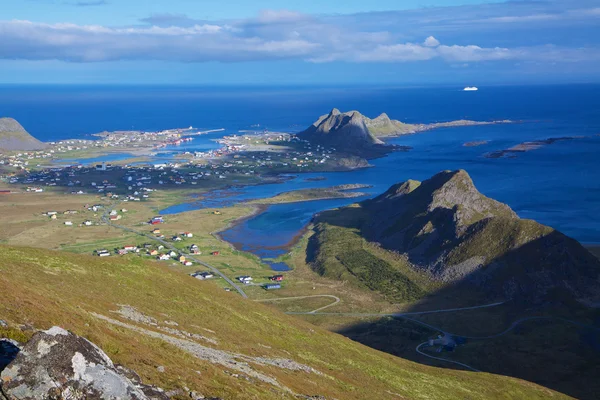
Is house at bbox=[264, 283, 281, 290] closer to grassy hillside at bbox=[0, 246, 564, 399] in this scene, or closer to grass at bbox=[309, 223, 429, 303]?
grass at bbox=[309, 223, 429, 303]

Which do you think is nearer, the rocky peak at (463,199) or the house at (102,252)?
the house at (102,252)

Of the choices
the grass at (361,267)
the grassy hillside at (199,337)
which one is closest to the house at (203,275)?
the grass at (361,267)

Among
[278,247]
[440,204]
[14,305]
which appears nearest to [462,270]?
[440,204]

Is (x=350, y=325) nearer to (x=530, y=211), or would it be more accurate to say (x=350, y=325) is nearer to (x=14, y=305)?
(x=14, y=305)

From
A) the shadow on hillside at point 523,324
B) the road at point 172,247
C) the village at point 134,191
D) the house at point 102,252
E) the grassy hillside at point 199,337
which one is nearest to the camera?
the grassy hillside at point 199,337

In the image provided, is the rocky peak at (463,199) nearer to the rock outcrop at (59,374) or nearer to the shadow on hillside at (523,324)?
the shadow on hillside at (523,324)

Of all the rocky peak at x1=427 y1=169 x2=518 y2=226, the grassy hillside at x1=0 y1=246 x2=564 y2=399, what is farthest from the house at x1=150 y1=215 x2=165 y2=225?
the grassy hillside at x1=0 y1=246 x2=564 y2=399

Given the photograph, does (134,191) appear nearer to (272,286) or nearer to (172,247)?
(172,247)

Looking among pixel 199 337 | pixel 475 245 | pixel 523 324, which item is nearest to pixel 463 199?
pixel 475 245
